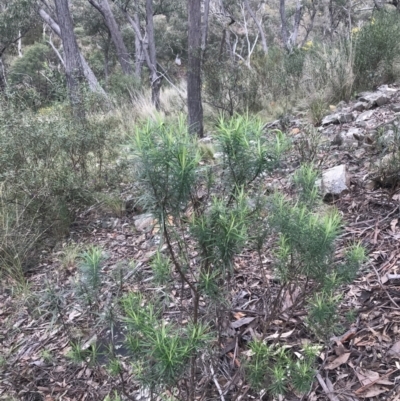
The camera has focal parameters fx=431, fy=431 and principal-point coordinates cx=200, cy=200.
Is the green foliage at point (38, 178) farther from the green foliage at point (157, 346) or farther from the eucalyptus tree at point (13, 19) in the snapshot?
the eucalyptus tree at point (13, 19)

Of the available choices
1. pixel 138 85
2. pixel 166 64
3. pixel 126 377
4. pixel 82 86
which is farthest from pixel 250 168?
pixel 166 64

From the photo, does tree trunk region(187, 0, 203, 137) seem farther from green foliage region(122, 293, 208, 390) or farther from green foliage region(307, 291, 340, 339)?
green foliage region(122, 293, 208, 390)

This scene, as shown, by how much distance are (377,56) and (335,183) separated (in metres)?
4.39

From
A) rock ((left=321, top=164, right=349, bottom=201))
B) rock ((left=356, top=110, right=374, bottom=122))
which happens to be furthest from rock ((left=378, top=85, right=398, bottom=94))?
rock ((left=321, top=164, right=349, bottom=201))

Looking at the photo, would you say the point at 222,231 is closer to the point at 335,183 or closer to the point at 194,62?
the point at 335,183

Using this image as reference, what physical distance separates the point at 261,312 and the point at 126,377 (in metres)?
0.73

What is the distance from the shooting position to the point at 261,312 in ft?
7.06

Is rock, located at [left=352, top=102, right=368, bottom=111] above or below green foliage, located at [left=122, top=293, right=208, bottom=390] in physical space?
below

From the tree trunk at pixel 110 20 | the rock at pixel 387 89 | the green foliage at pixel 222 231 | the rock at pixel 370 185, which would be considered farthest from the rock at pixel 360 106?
the tree trunk at pixel 110 20

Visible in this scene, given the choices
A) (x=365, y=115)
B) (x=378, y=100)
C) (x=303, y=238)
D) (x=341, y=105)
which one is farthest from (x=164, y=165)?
(x=341, y=105)

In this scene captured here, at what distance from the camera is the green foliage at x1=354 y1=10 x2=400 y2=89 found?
6609mm

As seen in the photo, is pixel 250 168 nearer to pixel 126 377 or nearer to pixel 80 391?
pixel 126 377

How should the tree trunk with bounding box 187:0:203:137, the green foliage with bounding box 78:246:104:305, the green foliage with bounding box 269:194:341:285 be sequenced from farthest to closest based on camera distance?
the tree trunk with bounding box 187:0:203:137, the green foliage with bounding box 78:246:104:305, the green foliage with bounding box 269:194:341:285

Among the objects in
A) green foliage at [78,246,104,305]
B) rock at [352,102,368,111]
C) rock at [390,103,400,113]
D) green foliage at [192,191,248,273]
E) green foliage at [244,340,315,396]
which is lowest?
rock at [352,102,368,111]
